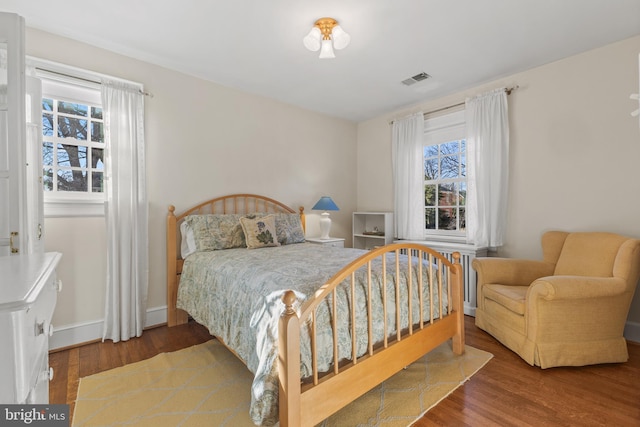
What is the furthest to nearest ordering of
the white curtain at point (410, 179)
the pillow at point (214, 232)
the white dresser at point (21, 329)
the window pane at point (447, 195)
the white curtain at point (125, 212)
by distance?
the white curtain at point (410, 179), the window pane at point (447, 195), the pillow at point (214, 232), the white curtain at point (125, 212), the white dresser at point (21, 329)

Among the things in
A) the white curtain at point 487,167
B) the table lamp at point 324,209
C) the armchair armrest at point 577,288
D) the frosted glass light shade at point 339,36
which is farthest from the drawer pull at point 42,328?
the white curtain at point 487,167

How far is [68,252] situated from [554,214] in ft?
14.3

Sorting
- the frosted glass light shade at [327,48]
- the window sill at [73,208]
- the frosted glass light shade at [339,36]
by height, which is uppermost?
the frosted glass light shade at [339,36]

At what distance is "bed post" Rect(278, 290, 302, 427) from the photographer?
1271 mm

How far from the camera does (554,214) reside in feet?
9.60

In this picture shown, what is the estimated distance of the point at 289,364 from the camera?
128cm

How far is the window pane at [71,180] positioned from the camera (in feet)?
8.25

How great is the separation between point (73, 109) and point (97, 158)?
1.43 ft

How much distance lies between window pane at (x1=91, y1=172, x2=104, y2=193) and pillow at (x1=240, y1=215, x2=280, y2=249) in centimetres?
125

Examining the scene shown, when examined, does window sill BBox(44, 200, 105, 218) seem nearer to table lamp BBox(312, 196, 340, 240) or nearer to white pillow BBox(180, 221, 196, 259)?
white pillow BBox(180, 221, 196, 259)

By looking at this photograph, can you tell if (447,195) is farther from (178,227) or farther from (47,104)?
(47,104)

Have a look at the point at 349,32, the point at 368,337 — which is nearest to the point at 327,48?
the point at 349,32

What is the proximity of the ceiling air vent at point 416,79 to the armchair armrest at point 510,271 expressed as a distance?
76.4 inches

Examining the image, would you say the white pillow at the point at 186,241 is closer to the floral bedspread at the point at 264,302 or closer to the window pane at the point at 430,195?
the floral bedspread at the point at 264,302
